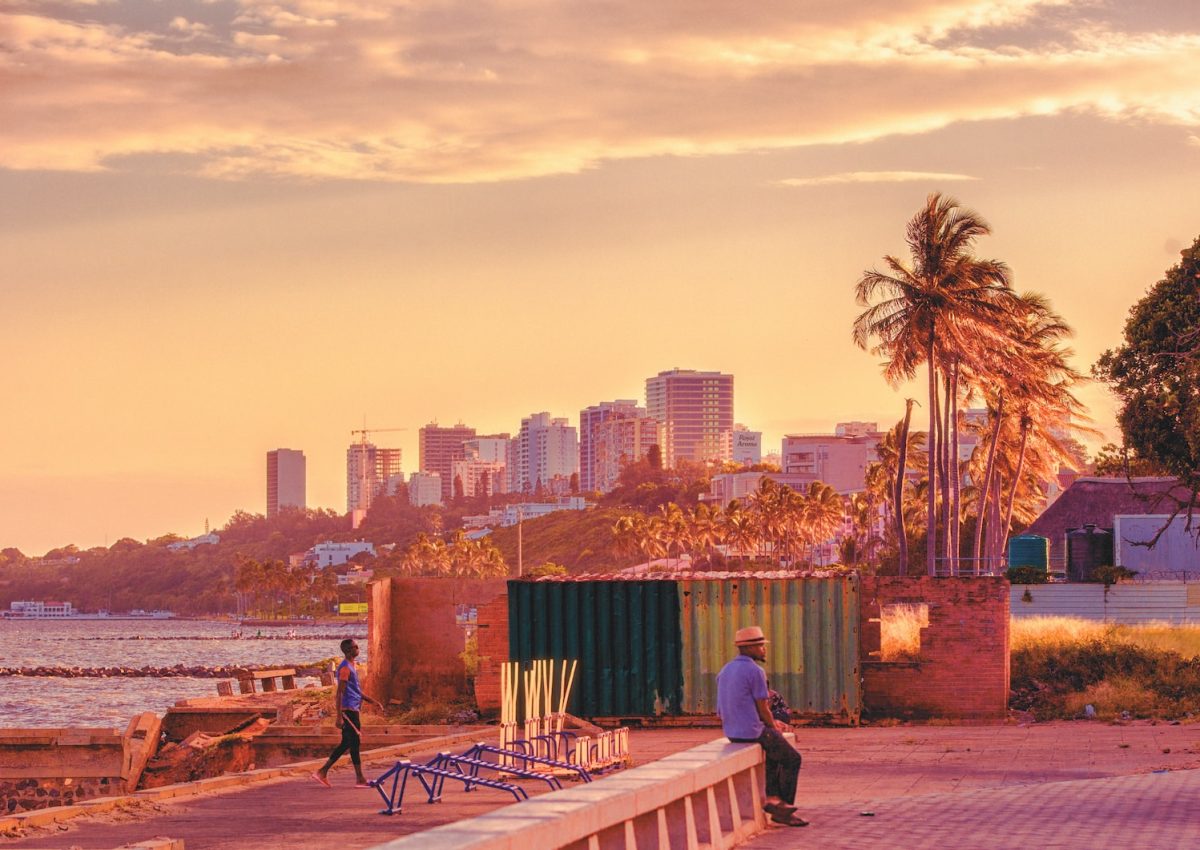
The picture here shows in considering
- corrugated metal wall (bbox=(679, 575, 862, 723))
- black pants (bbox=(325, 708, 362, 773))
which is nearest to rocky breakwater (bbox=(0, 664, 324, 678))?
corrugated metal wall (bbox=(679, 575, 862, 723))

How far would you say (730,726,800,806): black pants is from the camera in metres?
14.5

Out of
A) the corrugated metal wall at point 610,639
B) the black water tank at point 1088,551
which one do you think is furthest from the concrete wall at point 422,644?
the black water tank at point 1088,551

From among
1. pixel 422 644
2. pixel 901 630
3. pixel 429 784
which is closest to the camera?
pixel 429 784

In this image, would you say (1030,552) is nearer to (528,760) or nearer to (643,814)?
(528,760)

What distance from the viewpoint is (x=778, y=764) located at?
47.6 feet

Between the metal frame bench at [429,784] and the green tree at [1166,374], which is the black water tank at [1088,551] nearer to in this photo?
the green tree at [1166,374]

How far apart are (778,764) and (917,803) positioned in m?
3.07

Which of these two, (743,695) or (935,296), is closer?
(743,695)

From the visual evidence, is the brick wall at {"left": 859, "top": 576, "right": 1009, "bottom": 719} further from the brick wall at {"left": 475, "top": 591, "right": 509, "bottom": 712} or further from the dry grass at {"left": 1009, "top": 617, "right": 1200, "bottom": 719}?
the brick wall at {"left": 475, "top": 591, "right": 509, "bottom": 712}

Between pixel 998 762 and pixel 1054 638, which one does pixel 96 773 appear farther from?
pixel 1054 638

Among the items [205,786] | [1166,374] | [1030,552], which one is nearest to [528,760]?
[205,786]

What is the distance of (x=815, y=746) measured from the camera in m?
27.3

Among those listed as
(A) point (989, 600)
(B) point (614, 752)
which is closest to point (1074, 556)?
(A) point (989, 600)

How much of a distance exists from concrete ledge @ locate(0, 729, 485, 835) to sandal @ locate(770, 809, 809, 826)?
28.6 ft
